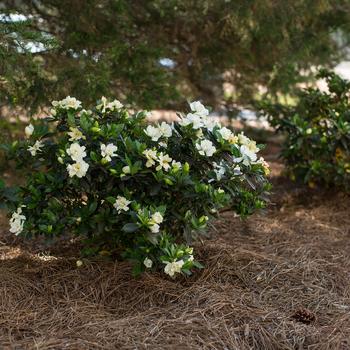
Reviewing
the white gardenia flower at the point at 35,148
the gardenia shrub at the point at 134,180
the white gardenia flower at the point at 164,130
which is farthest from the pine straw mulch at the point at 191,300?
the white gardenia flower at the point at 164,130

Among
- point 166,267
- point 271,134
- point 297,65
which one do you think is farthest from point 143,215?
point 271,134

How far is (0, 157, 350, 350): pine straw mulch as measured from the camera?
2.21 metres

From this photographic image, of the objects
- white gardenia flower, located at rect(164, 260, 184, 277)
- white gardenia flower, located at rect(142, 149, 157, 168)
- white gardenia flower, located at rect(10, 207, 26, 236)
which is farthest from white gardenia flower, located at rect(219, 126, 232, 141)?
white gardenia flower, located at rect(10, 207, 26, 236)

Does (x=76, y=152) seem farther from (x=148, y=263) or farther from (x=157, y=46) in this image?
(x=157, y=46)

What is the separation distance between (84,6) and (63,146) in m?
1.51

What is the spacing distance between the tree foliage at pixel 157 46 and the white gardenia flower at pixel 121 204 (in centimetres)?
98

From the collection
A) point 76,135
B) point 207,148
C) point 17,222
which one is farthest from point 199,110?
point 17,222

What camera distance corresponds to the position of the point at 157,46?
4.32 meters

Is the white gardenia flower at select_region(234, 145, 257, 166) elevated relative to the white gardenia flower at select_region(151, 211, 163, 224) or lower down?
elevated

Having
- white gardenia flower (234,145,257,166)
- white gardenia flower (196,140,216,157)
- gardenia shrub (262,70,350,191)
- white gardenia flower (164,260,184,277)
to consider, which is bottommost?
gardenia shrub (262,70,350,191)

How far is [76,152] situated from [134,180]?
11.9 inches

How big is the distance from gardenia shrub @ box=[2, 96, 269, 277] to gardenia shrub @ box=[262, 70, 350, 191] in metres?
1.31

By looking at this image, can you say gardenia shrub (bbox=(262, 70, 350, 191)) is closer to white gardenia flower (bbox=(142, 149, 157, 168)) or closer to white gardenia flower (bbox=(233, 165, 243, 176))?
white gardenia flower (bbox=(233, 165, 243, 176))

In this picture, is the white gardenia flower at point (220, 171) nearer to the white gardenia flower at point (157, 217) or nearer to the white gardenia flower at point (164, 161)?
the white gardenia flower at point (164, 161)
